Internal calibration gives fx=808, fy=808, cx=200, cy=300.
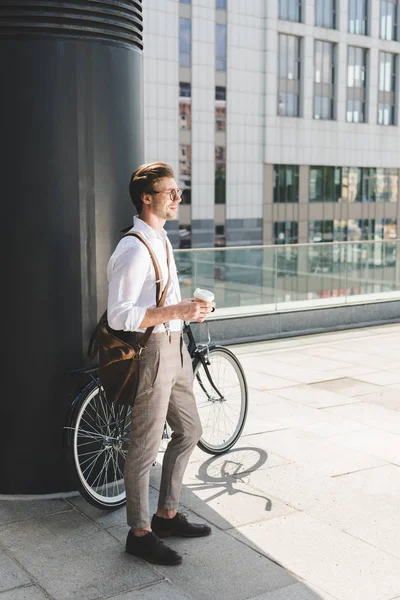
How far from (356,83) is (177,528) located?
193 ft

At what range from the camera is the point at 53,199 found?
4.82 metres

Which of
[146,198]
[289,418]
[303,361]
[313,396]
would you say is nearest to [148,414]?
[146,198]

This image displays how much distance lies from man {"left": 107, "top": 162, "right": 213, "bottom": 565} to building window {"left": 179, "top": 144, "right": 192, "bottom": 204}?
164 ft

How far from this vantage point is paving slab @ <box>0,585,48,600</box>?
12.2 ft

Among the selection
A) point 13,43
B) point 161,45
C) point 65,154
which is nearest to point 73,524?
point 65,154

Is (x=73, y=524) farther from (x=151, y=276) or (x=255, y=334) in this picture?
(x=255, y=334)

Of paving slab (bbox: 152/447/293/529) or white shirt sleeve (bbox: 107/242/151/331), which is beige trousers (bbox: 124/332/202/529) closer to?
white shirt sleeve (bbox: 107/242/151/331)

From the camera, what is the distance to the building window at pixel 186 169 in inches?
2117

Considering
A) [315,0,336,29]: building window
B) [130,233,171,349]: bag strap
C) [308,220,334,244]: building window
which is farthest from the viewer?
[308,220,334,244]: building window

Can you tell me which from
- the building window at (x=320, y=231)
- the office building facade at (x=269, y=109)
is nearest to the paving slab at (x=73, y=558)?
the office building facade at (x=269, y=109)

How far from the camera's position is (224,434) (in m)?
6.09

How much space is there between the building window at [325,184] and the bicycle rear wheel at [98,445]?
2228 inches

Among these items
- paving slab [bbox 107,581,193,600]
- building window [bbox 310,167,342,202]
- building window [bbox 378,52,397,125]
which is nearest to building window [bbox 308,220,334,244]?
building window [bbox 310,167,342,202]

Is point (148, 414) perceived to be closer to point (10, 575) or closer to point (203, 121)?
point (10, 575)
